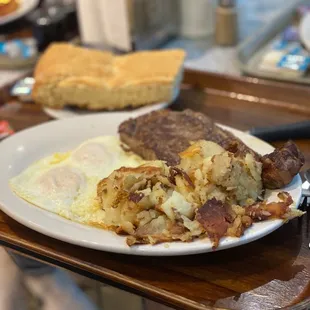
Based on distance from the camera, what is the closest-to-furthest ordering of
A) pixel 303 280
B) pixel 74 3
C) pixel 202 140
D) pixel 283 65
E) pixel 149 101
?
pixel 303 280 → pixel 202 140 → pixel 149 101 → pixel 283 65 → pixel 74 3

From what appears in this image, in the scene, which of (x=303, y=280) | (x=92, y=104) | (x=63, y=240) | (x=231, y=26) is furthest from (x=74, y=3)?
(x=303, y=280)

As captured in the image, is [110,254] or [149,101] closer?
[110,254]

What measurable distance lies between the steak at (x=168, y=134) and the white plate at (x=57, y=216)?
0.07 metres

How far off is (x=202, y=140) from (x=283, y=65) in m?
0.57

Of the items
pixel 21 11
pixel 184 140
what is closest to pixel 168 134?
pixel 184 140

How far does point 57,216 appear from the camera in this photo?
0.84 m

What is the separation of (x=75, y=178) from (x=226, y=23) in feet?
2.80

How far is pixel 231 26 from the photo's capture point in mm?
1578

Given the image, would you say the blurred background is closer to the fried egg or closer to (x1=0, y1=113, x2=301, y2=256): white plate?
(x1=0, y1=113, x2=301, y2=256): white plate

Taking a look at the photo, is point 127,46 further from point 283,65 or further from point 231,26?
point 283,65

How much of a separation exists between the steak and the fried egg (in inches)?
1.2

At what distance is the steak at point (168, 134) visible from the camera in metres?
0.94

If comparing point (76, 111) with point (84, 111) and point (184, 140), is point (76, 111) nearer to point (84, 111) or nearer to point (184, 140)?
point (84, 111)

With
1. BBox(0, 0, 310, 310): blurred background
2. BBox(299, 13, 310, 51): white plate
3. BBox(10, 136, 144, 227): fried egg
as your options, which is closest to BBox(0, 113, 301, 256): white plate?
BBox(10, 136, 144, 227): fried egg
